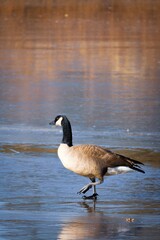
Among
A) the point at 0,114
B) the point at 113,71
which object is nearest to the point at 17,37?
the point at 113,71

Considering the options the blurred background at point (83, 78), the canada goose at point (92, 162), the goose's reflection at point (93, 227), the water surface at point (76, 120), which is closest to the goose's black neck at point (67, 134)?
the canada goose at point (92, 162)

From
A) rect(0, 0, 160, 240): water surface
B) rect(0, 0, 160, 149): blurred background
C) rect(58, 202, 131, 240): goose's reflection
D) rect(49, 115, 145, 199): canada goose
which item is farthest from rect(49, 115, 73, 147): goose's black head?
rect(0, 0, 160, 149): blurred background


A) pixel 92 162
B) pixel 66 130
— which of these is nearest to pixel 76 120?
pixel 66 130

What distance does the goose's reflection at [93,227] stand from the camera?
701cm

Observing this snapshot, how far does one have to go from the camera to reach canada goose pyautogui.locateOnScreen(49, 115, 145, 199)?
28.8 ft

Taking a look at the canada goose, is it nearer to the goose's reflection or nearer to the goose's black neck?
the goose's black neck

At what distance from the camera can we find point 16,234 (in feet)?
23.0

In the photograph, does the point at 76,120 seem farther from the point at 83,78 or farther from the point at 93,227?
the point at 93,227

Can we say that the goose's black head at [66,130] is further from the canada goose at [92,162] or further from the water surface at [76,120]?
the water surface at [76,120]

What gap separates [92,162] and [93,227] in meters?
1.53

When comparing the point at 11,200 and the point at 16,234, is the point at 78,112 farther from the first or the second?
the point at 16,234

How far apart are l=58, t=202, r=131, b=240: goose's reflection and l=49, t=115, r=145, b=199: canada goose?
35.2 inches

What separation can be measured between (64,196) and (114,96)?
750 cm

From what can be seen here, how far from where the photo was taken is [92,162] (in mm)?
8812
